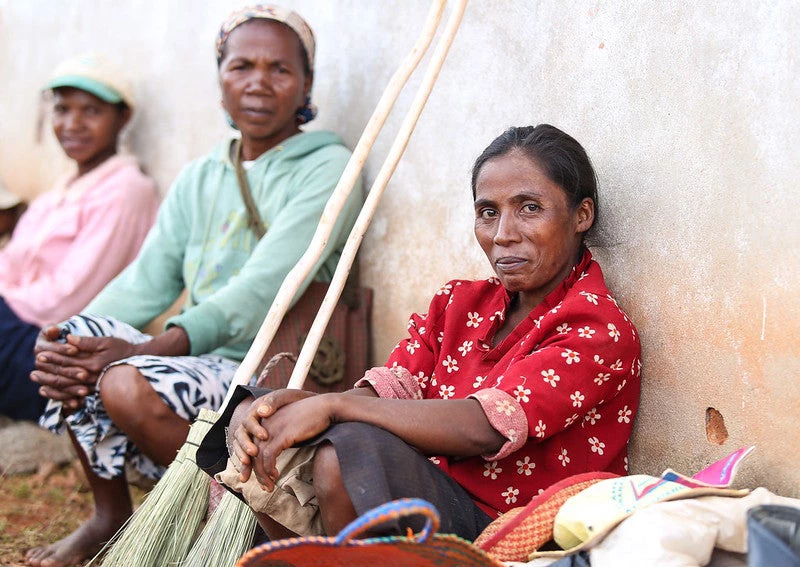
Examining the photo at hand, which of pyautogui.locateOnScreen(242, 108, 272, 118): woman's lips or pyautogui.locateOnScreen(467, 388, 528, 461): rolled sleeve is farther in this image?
pyautogui.locateOnScreen(242, 108, 272, 118): woman's lips

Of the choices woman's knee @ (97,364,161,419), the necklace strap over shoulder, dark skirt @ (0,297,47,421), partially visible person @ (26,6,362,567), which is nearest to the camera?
woman's knee @ (97,364,161,419)

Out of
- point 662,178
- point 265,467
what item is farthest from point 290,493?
point 662,178

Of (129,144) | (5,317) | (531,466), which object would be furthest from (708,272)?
(129,144)

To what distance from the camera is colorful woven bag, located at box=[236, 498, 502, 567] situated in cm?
165

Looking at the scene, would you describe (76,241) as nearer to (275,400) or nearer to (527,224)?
(275,400)

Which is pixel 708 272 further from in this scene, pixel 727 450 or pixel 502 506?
pixel 502 506

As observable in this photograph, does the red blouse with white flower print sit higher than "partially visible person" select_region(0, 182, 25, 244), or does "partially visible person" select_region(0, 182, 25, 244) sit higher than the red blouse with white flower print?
the red blouse with white flower print

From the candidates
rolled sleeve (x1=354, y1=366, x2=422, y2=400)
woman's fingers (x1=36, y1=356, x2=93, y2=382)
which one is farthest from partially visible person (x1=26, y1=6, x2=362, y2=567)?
rolled sleeve (x1=354, y1=366, x2=422, y2=400)

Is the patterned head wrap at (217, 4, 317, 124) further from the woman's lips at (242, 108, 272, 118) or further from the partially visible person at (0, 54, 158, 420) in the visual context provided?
the partially visible person at (0, 54, 158, 420)

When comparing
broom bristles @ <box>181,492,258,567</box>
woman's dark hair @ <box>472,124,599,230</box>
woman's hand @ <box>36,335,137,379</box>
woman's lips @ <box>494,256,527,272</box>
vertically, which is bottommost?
broom bristles @ <box>181,492,258,567</box>

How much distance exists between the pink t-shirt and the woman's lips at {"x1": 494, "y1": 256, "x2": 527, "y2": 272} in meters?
2.48

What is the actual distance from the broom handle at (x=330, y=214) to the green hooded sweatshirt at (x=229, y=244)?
435 mm

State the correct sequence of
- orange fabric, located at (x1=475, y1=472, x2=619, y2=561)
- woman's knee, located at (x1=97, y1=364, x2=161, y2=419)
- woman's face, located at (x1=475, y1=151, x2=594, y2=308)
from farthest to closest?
1. woman's knee, located at (x1=97, y1=364, x2=161, y2=419)
2. woman's face, located at (x1=475, y1=151, x2=594, y2=308)
3. orange fabric, located at (x1=475, y1=472, x2=619, y2=561)

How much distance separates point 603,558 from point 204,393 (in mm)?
1692
